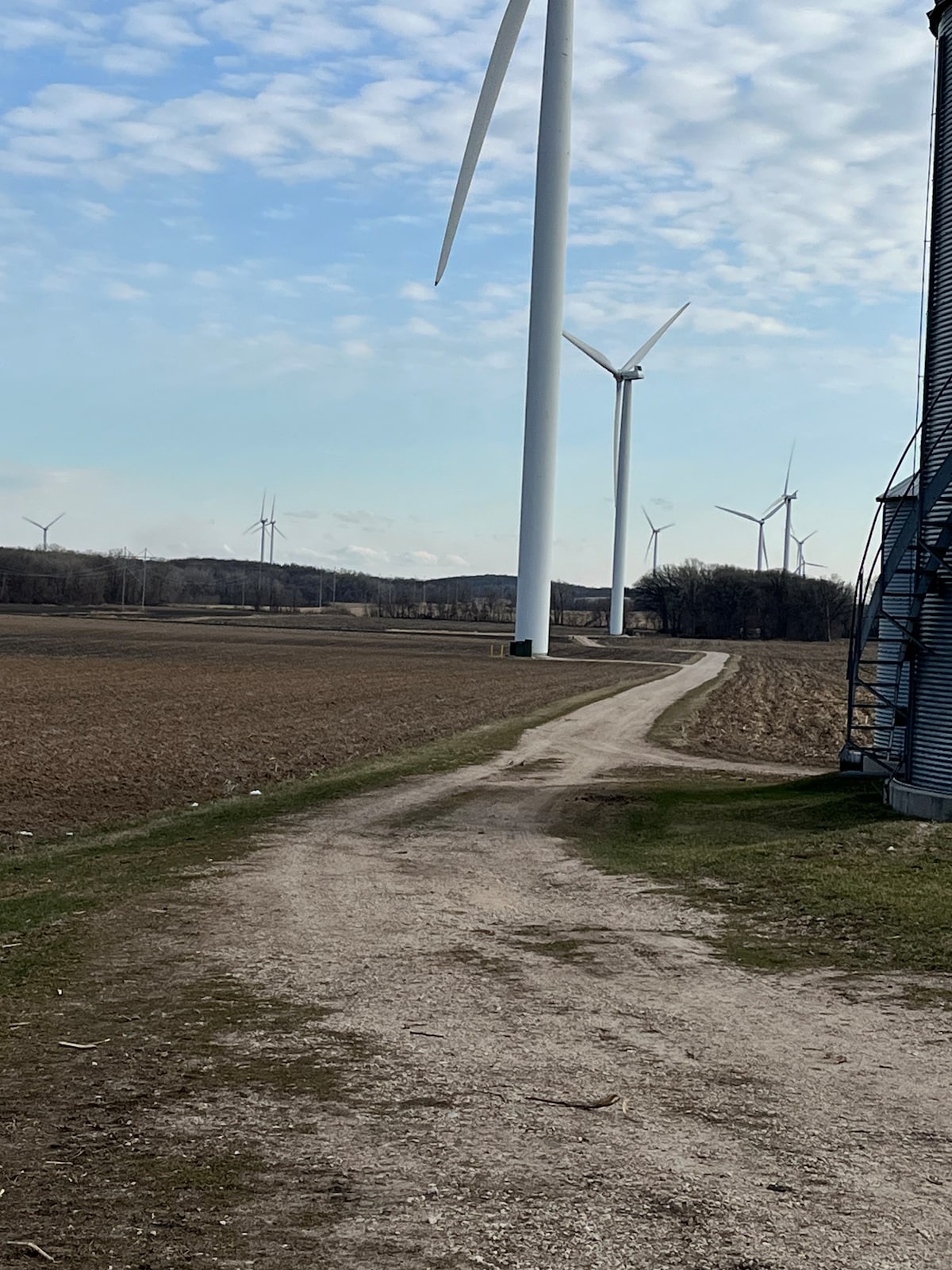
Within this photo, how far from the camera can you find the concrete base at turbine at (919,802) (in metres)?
19.8

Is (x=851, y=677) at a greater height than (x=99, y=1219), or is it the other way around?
(x=851, y=677)

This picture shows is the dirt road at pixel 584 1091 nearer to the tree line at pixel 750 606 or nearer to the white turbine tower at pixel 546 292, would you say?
the white turbine tower at pixel 546 292

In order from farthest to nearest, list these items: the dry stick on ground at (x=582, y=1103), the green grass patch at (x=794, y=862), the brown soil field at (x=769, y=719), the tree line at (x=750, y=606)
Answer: the tree line at (x=750, y=606) < the brown soil field at (x=769, y=719) < the green grass patch at (x=794, y=862) < the dry stick on ground at (x=582, y=1103)

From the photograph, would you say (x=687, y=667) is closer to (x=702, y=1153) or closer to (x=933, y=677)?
(x=933, y=677)

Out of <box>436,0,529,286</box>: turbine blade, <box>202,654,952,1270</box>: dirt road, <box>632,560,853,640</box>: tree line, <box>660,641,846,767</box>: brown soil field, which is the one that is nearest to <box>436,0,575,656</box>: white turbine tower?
<box>436,0,529,286</box>: turbine blade

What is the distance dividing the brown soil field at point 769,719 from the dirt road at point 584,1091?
19.8 meters

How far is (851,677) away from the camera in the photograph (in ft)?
81.2

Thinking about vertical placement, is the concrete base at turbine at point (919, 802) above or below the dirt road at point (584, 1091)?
above

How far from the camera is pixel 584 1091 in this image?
8.67 meters

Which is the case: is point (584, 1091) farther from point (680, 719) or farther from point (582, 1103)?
point (680, 719)

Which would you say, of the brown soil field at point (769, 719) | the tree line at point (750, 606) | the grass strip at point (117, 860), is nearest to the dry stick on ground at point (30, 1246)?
the grass strip at point (117, 860)

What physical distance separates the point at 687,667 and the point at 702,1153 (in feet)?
268

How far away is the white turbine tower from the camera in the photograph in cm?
6864

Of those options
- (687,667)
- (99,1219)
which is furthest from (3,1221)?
(687,667)
